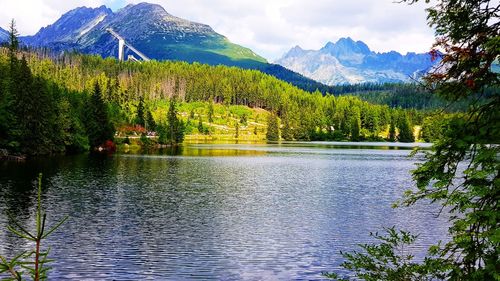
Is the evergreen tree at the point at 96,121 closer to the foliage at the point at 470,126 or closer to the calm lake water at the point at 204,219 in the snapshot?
the calm lake water at the point at 204,219

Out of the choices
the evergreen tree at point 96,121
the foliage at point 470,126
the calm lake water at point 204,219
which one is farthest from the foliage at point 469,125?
the evergreen tree at point 96,121

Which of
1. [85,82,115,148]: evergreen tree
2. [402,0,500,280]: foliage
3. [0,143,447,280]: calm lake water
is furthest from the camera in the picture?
[85,82,115,148]: evergreen tree

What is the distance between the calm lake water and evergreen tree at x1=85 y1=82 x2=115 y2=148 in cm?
5349

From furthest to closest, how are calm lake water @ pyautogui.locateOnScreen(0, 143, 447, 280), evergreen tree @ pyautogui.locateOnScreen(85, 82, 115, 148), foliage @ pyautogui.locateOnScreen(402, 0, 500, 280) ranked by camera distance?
1. evergreen tree @ pyautogui.locateOnScreen(85, 82, 115, 148)
2. calm lake water @ pyautogui.locateOnScreen(0, 143, 447, 280)
3. foliage @ pyautogui.locateOnScreen(402, 0, 500, 280)

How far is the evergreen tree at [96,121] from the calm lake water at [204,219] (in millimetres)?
53487

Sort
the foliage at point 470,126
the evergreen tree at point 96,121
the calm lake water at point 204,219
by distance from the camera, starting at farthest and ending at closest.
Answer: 1. the evergreen tree at point 96,121
2. the calm lake water at point 204,219
3. the foliage at point 470,126

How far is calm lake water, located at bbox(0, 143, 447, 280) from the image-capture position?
31906 mm

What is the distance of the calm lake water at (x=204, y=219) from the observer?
31906mm

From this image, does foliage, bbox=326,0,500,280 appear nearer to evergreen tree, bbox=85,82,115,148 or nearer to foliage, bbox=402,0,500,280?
foliage, bbox=402,0,500,280

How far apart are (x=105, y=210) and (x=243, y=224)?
1576cm

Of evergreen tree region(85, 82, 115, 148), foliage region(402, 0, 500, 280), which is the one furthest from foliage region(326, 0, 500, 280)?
evergreen tree region(85, 82, 115, 148)

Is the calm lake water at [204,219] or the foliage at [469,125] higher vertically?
the foliage at [469,125]

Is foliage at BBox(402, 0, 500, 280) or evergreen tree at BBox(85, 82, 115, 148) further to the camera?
evergreen tree at BBox(85, 82, 115, 148)

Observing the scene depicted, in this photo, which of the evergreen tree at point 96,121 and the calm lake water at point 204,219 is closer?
the calm lake water at point 204,219
